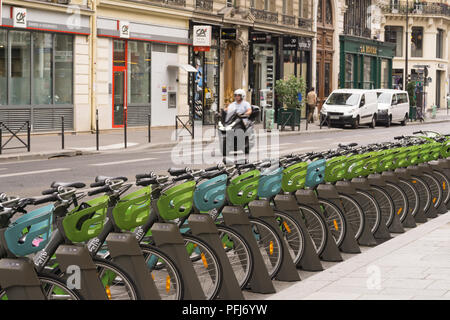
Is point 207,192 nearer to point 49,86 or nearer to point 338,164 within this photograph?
point 338,164

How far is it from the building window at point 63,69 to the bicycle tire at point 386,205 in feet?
65.8

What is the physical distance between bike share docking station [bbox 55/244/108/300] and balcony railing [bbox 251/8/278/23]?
36.8 m

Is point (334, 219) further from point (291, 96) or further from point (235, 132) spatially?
point (291, 96)

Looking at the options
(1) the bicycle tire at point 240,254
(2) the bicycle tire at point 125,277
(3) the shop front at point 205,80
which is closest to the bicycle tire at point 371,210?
(1) the bicycle tire at point 240,254

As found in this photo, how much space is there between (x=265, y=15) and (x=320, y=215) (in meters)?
35.3

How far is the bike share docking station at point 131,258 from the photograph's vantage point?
216 inches

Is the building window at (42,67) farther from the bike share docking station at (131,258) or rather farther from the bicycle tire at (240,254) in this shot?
the bike share docking station at (131,258)

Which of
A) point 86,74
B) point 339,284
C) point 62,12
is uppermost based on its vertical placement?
point 62,12

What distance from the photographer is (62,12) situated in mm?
27812

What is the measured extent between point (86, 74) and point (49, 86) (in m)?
1.83

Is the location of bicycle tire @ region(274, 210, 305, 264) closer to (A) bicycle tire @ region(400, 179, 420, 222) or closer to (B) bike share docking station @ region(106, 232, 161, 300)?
(B) bike share docking station @ region(106, 232, 161, 300)

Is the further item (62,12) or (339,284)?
(62,12)
